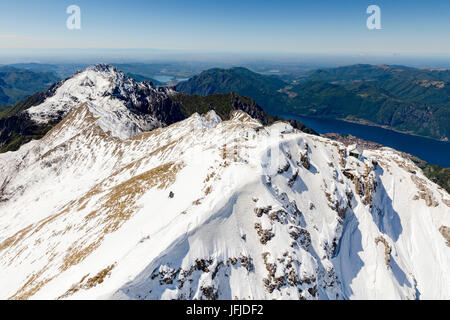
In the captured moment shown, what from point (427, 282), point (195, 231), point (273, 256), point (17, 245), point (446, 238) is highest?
point (195, 231)

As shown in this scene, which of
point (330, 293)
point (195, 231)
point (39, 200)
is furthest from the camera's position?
point (39, 200)
